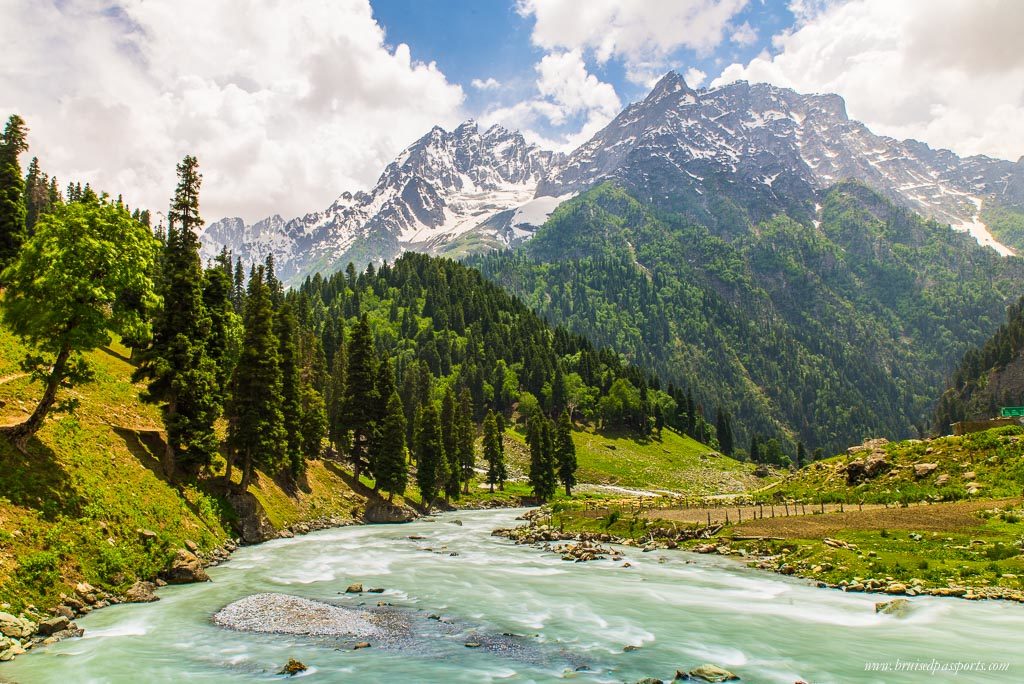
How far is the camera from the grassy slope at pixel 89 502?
2478 cm

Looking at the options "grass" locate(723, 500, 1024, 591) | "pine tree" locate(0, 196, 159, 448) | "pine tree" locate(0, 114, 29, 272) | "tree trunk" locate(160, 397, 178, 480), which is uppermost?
"pine tree" locate(0, 114, 29, 272)

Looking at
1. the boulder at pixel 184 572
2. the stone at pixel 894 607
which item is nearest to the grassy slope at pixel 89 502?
the boulder at pixel 184 572

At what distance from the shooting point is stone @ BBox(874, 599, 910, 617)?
90.0 ft

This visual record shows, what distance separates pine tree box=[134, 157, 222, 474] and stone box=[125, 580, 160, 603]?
1617 centimetres

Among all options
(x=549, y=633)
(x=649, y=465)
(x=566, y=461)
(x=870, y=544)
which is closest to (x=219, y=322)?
(x=549, y=633)

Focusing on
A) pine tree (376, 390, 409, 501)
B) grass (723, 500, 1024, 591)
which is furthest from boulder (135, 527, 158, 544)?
pine tree (376, 390, 409, 501)

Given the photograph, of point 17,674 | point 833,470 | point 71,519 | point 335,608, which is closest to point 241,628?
point 335,608

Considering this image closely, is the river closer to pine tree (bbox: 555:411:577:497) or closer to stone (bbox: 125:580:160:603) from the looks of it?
stone (bbox: 125:580:160:603)

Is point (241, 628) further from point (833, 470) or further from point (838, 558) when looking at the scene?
point (833, 470)

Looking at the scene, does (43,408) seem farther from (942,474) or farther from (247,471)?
(942,474)

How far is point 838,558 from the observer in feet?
124

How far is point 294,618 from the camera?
26.4 meters

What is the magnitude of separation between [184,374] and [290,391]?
22.6 metres

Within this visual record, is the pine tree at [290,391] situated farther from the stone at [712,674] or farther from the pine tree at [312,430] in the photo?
the stone at [712,674]
